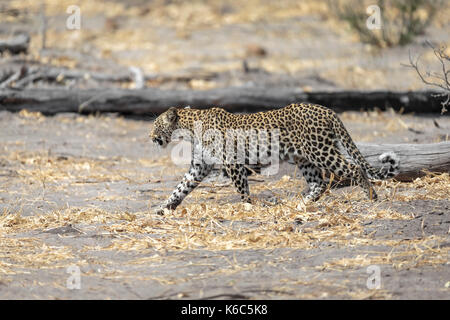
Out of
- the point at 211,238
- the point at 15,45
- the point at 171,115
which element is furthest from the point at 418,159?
the point at 15,45

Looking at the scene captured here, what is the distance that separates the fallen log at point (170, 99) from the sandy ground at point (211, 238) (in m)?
2.83

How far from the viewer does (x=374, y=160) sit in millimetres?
8062

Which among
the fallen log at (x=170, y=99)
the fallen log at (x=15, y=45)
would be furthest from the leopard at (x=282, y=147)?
the fallen log at (x=15, y=45)

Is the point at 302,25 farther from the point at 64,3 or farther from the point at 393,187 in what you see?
the point at 393,187

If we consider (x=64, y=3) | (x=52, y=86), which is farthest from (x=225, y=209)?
(x=64, y=3)

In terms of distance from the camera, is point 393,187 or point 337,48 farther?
point 337,48

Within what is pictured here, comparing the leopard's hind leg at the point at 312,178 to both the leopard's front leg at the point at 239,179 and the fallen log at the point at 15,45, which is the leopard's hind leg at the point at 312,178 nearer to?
the leopard's front leg at the point at 239,179

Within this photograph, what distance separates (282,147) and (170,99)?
17.0 ft

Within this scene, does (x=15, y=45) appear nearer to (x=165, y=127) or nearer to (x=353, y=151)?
(x=165, y=127)

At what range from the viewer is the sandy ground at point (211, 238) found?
5.12 metres

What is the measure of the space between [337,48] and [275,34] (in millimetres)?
2290

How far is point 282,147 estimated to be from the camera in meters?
7.52

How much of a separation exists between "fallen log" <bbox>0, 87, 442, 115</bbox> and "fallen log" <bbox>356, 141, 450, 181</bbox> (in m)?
4.37

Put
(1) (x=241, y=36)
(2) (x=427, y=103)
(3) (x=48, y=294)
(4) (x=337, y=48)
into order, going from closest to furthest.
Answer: (3) (x=48, y=294)
(2) (x=427, y=103)
(4) (x=337, y=48)
(1) (x=241, y=36)
